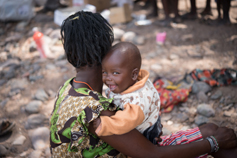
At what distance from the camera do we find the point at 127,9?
18.5 feet

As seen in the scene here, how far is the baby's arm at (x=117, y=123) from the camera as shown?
117 centimetres

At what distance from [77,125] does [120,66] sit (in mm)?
435

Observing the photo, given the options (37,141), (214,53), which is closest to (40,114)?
(37,141)

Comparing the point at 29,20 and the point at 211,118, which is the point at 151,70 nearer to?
Result: the point at 211,118

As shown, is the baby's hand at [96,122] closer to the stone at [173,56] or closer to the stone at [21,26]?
the stone at [173,56]

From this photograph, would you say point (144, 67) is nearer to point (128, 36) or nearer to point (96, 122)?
point (128, 36)

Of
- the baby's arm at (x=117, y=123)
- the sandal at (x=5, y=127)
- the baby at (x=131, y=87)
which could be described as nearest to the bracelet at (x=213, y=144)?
the baby at (x=131, y=87)

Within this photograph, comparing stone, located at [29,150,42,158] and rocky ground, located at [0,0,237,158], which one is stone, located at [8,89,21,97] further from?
stone, located at [29,150,42,158]

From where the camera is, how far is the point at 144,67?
12.1 ft

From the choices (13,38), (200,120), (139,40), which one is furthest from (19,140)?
(13,38)

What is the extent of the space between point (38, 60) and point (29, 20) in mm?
2711

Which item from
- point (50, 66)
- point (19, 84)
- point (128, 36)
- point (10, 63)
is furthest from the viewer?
point (128, 36)

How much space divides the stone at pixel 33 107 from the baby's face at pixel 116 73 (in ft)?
6.35

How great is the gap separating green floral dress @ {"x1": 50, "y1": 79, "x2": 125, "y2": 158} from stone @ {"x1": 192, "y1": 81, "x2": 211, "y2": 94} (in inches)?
70.0
